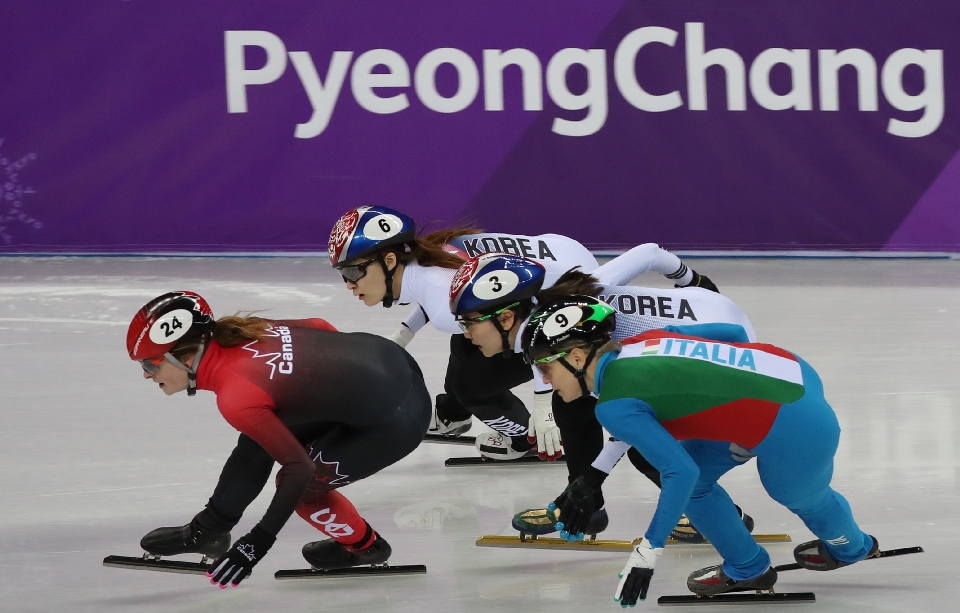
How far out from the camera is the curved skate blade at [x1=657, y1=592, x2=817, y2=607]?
345cm

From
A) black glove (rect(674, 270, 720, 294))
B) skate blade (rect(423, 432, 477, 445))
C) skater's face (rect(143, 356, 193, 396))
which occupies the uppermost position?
black glove (rect(674, 270, 720, 294))

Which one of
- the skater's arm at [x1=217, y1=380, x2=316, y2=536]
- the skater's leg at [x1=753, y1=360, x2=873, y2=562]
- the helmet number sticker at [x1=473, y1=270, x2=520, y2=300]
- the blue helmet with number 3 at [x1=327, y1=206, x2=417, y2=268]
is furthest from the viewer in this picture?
the blue helmet with number 3 at [x1=327, y1=206, x2=417, y2=268]

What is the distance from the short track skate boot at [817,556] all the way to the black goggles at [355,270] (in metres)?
1.64

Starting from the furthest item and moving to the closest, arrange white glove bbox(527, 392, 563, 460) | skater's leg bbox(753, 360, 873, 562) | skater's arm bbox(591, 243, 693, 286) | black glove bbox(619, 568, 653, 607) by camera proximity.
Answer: white glove bbox(527, 392, 563, 460) < skater's arm bbox(591, 243, 693, 286) < skater's leg bbox(753, 360, 873, 562) < black glove bbox(619, 568, 653, 607)

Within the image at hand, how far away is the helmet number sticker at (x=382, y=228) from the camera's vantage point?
420cm

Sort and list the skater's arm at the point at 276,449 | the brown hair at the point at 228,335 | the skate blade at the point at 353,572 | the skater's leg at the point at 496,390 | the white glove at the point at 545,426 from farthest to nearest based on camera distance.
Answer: the skater's leg at the point at 496,390
the white glove at the point at 545,426
the skate blade at the point at 353,572
the brown hair at the point at 228,335
the skater's arm at the point at 276,449

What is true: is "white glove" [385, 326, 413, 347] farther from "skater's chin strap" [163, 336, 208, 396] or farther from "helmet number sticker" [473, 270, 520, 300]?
"skater's chin strap" [163, 336, 208, 396]

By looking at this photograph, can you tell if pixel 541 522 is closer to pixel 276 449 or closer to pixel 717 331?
pixel 717 331

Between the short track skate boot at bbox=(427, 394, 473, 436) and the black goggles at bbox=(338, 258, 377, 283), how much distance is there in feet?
3.31

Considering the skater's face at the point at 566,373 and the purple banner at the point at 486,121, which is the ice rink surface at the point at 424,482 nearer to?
the skater's face at the point at 566,373

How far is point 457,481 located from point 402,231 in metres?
1.01

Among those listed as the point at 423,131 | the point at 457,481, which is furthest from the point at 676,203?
the point at 457,481

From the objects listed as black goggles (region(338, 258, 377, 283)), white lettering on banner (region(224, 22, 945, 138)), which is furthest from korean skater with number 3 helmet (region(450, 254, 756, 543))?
white lettering on banner (region(224, 22, 945, 138))

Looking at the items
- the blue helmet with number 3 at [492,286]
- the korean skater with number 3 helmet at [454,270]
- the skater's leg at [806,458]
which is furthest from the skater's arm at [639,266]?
the skater's leg at [806,458]
